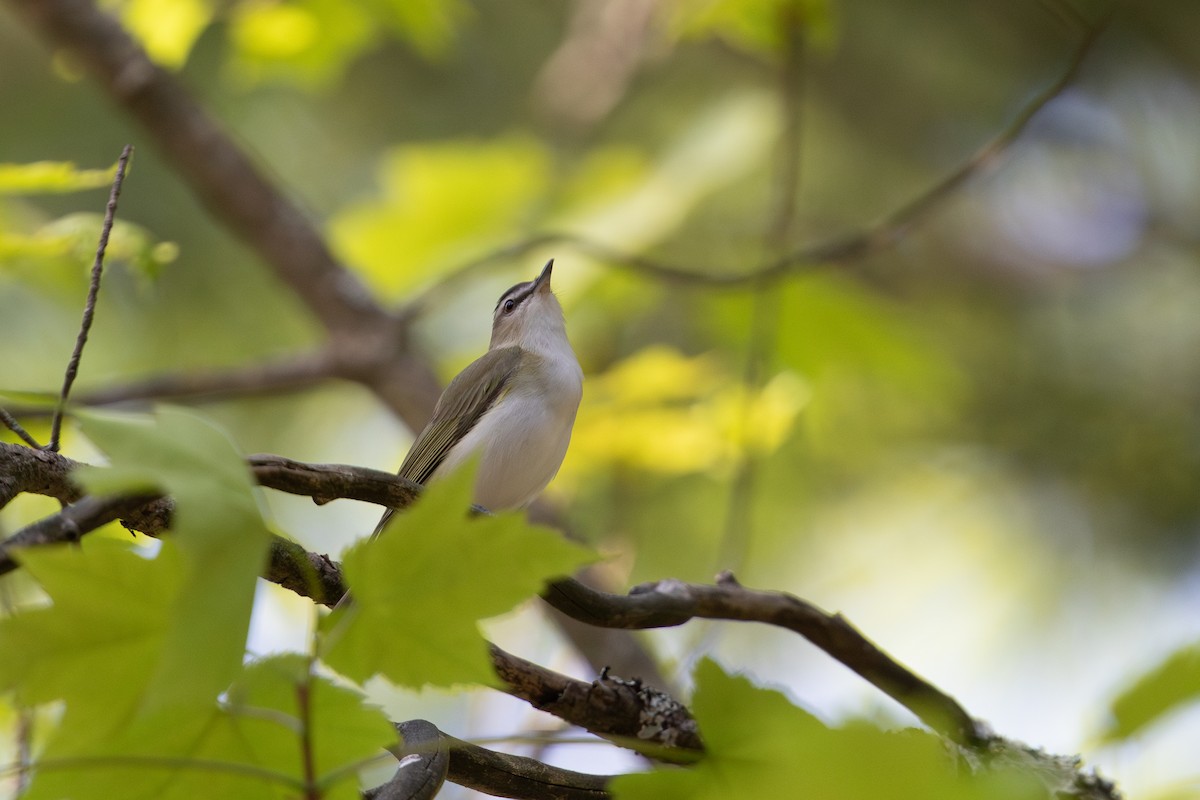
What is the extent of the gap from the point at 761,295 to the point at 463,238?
4.48ft

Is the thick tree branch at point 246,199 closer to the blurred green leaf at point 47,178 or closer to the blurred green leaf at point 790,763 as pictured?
the blurred green leaf at point 47,178

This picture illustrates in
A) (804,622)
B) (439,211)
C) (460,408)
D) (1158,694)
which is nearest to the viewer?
(1158,694)

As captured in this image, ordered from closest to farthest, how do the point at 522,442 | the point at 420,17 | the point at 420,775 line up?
the point at 420,775, the point at 522,442, the point at 420,17

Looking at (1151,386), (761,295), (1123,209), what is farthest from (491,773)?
(1123,209)

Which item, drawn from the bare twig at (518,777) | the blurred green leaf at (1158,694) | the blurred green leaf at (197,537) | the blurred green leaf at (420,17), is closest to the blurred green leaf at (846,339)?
the blurred green leaf at (420,17)

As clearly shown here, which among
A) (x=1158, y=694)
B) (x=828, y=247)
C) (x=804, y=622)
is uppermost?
(x=828, y=247)

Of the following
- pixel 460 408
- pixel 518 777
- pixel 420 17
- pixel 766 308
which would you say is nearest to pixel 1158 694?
pixel 518 777

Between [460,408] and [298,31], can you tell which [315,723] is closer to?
[460,408]

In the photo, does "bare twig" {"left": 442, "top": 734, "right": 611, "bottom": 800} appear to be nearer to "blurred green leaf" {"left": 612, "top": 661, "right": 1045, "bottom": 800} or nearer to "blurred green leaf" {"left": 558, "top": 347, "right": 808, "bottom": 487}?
"blurred green leaf" {"left": 612, "top": 661, "right": 1045, "bottom": 800}

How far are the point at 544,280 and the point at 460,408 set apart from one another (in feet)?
2.43

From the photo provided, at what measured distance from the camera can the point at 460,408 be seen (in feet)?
9.65

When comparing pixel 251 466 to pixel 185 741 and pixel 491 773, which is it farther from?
pixel 491 773

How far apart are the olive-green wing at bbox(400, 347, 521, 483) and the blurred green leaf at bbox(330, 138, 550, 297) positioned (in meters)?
0.87

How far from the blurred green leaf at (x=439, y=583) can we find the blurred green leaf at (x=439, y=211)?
298 cm
